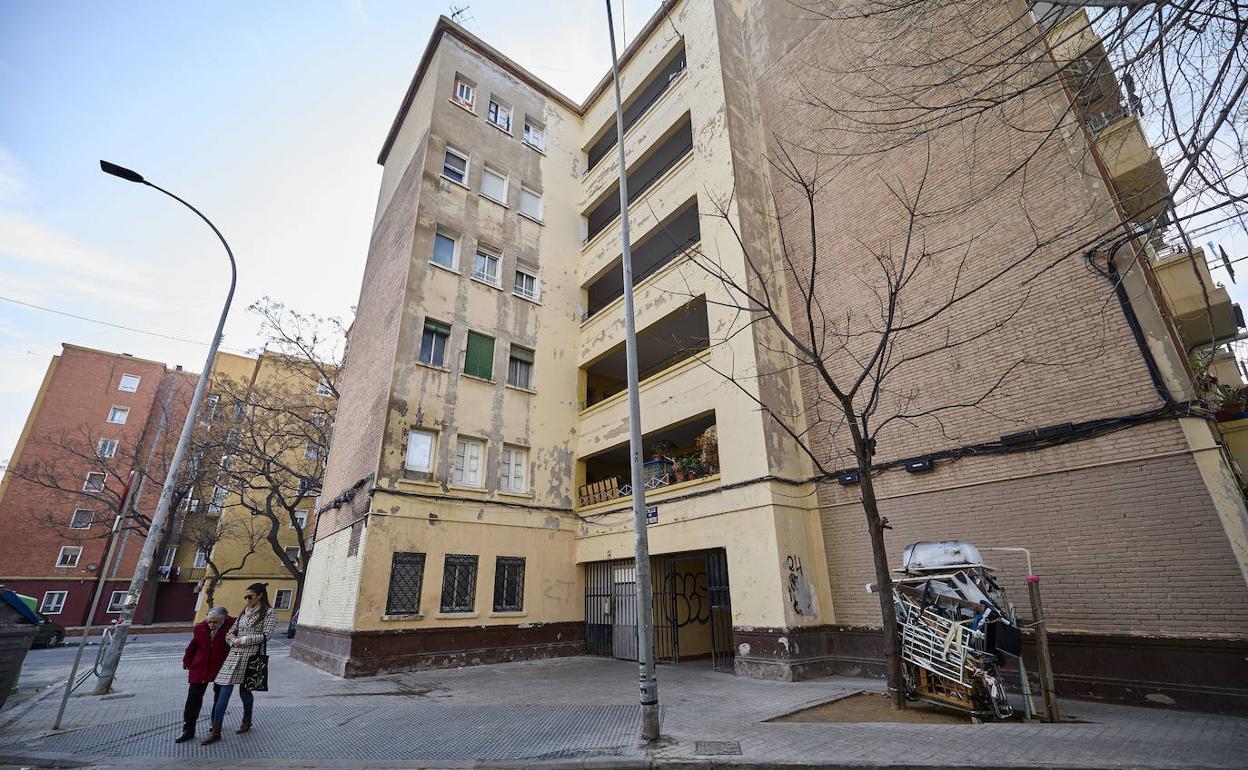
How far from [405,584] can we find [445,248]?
375 inches

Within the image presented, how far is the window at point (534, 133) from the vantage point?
20.6m

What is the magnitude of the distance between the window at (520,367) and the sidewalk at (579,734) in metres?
8.79

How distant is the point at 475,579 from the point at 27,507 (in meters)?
34.5

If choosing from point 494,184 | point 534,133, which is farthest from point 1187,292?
point 534,133

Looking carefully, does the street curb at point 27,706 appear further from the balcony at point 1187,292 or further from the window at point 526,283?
the balcony at point 1187,292

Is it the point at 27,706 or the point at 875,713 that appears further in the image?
the point at 27,706

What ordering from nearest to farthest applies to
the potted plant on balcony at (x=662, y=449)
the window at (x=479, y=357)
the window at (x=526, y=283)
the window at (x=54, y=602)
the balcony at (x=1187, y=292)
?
the balcony at (x=1187, y=292) < the potted plant on balcony at (x=662, y=449) < the window at (x=479, y=357) < the window at (x=526, y=283) < the window at (x=54, y=602)

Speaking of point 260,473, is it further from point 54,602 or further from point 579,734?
point 579,734

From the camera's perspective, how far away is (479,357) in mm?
16031

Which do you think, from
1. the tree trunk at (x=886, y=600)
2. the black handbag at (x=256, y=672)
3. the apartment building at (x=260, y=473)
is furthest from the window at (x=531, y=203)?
the black handbag at (x=256, y=672)

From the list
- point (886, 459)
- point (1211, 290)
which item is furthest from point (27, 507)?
point (1211, 290)

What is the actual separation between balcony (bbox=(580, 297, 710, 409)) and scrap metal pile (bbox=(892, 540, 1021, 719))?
7078 mm

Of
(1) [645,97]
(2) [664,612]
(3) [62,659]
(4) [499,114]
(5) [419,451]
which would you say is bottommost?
(3) [62,659]

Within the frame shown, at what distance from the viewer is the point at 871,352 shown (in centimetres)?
1188
